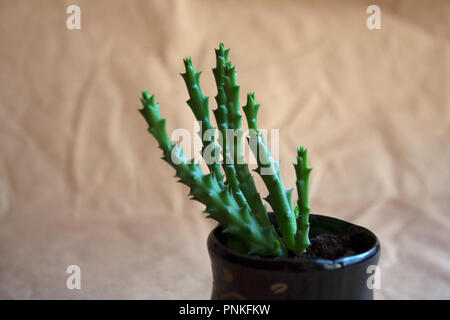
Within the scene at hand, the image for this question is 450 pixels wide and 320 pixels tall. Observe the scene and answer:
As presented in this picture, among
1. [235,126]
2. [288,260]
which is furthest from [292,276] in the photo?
[235,126]

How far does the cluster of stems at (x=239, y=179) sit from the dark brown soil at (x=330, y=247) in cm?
2

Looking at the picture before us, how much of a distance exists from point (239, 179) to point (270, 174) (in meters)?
0.03

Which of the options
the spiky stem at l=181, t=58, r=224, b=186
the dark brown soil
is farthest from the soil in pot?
the spiky stem at l=181, t=58, r=224, b=186

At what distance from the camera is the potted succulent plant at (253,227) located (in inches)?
14.8

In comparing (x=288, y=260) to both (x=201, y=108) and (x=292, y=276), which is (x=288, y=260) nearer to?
(x=292, y=276)

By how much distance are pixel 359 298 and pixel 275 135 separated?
0.60 metres

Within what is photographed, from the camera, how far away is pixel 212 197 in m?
0.39

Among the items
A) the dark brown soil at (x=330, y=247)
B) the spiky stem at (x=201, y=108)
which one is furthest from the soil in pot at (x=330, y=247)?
Answer: the spiky stem at (x=201, y=108)

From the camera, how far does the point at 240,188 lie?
426 millimetres

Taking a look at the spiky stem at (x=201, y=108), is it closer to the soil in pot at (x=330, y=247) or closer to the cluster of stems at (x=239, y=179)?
the cluster of stems at (x=239, y=179)

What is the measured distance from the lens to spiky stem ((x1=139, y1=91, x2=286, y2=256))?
0.37m

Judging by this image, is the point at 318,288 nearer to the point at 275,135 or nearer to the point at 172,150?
the point at 172,150

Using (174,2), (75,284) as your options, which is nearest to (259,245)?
(75,284)

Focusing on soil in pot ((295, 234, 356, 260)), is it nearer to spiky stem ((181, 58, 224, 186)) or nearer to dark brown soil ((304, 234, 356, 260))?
dark brown soil ((304, 234, 356, 260))
